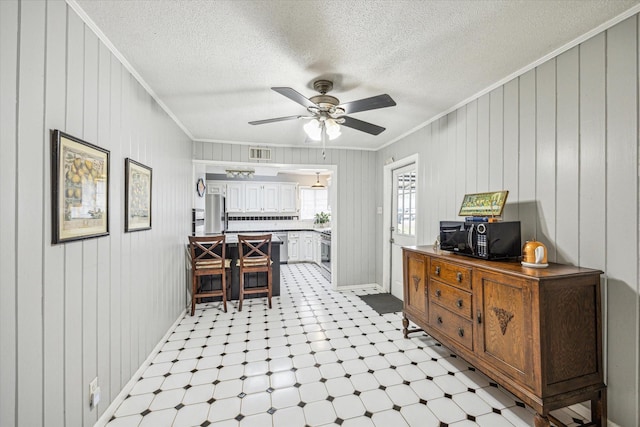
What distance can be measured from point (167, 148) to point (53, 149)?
71.9 inches

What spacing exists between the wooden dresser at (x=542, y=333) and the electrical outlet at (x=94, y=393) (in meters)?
2.64

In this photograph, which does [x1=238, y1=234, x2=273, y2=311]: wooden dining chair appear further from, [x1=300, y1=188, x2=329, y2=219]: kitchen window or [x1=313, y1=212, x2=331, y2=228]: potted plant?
[x1=300, y1=188, x2=329, y2=219]: kitchen window

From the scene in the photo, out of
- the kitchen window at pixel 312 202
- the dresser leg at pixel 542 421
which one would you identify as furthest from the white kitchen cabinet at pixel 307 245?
→ the dresser leg at pixel 542 421

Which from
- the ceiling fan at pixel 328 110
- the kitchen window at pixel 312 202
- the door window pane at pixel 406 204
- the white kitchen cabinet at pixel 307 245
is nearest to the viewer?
the ceiling fan at pixel 328 110

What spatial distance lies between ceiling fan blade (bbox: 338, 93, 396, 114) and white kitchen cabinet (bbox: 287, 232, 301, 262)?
5.04m

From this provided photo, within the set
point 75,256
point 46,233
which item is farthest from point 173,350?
point 46,233

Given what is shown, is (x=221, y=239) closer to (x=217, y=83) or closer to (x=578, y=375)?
(x=217, y=83)

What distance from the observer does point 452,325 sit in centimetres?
231

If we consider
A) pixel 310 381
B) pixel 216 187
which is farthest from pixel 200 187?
pixel 310 381

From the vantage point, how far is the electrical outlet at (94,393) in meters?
1.64

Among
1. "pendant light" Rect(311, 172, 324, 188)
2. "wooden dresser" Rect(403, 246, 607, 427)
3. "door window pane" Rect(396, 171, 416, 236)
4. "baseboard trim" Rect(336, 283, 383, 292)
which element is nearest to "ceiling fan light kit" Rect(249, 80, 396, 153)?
"wooden dresser" Rect(403, 246, 607, 427)

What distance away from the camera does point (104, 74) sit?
1.79 metres

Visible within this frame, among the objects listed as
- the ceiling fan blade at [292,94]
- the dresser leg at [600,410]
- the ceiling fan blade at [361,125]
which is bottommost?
the dresser leg at [600,410]

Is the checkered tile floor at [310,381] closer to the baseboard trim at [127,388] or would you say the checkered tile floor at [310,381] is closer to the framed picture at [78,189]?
the baseboard trim at [127,388]
